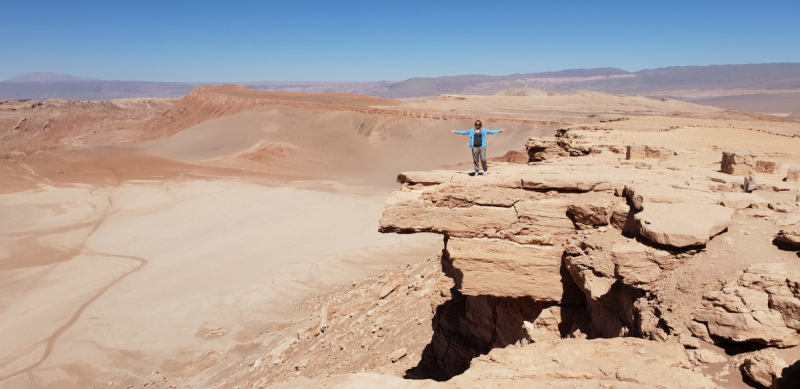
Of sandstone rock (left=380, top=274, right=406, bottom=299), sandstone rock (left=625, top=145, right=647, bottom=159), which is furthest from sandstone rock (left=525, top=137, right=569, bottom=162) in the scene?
sandstone rock (left=380, top=274, right=406, bottom=299)

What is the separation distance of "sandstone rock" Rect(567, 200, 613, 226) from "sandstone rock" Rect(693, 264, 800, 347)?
1605mm

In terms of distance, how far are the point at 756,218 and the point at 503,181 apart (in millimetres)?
2648

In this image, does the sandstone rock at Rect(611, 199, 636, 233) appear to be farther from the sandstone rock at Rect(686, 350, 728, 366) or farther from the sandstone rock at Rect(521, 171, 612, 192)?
the sandstone rock at Rect(686, 350, 728, 366)

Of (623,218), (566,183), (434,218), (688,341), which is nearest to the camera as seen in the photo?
(688,341)

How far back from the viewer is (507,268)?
6090 mm

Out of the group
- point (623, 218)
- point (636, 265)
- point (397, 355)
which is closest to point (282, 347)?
point (397, 355)

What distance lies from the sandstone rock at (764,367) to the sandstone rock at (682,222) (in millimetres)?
1218

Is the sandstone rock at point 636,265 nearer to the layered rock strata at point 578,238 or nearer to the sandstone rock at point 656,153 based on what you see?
the layered rock strata at point 578,238

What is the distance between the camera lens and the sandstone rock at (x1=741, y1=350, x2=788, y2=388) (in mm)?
3406

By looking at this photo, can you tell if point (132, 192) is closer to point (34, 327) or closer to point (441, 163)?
point (34, 327)

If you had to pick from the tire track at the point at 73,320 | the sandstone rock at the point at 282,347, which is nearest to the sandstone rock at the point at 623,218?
the sandstone rock at the point at 282,347

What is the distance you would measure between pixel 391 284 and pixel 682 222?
22.6 feet

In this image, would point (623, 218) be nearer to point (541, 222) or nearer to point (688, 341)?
point (541, 222)

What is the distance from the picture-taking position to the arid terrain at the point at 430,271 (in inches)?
158
